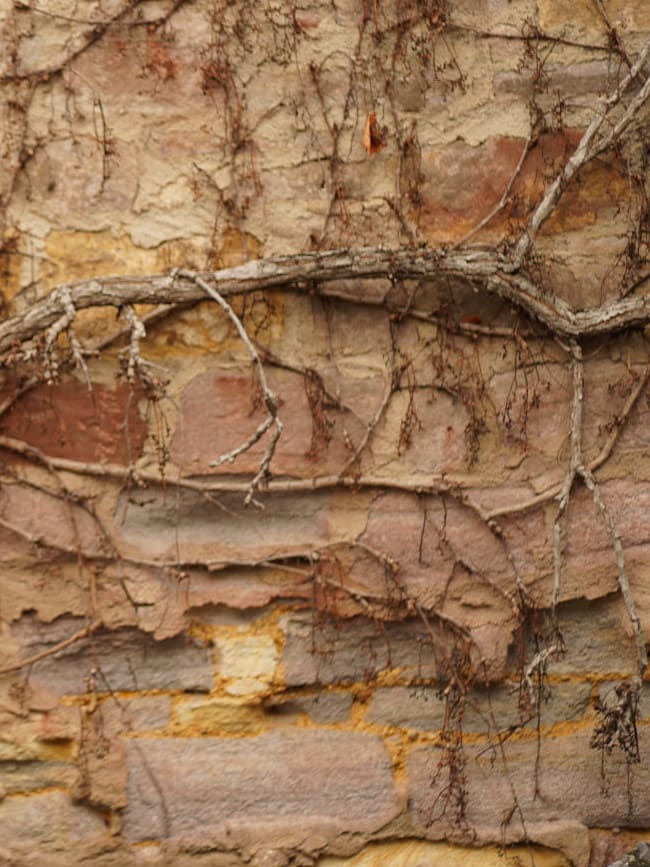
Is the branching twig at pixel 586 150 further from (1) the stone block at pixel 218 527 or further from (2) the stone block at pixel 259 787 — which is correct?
(2) the stone block at pixel 259 787

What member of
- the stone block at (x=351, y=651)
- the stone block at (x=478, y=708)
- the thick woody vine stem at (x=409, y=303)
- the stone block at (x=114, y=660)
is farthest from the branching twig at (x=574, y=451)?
the stone block at (x=114, y=660)

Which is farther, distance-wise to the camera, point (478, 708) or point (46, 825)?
point (478, 708)

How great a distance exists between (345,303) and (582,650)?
981 mm

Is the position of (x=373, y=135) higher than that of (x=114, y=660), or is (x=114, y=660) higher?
(x=373, y=135)

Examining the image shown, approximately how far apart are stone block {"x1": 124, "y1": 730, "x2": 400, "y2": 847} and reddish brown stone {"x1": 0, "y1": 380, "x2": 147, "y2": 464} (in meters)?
0.66

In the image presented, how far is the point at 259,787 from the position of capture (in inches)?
107

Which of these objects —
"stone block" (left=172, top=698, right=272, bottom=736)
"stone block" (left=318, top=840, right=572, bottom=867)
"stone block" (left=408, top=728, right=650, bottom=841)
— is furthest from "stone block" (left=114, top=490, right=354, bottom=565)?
"stone block" (left=318, top=840, right=572, bottom=867)

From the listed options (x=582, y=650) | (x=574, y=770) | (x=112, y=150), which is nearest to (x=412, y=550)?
(x=582, y=650)

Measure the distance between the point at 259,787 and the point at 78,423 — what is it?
0.92 m

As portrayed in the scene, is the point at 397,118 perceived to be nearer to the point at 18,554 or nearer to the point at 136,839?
the point at 18,554

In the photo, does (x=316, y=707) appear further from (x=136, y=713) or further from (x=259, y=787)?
(x=136, y=713)

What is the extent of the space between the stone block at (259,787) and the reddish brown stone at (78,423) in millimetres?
664

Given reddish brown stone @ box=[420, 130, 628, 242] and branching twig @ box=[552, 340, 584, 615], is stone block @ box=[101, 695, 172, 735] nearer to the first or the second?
branching twig @ box=[552, 340, 584, 615]

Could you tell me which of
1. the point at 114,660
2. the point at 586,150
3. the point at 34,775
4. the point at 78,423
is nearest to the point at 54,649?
the point at 114,660
